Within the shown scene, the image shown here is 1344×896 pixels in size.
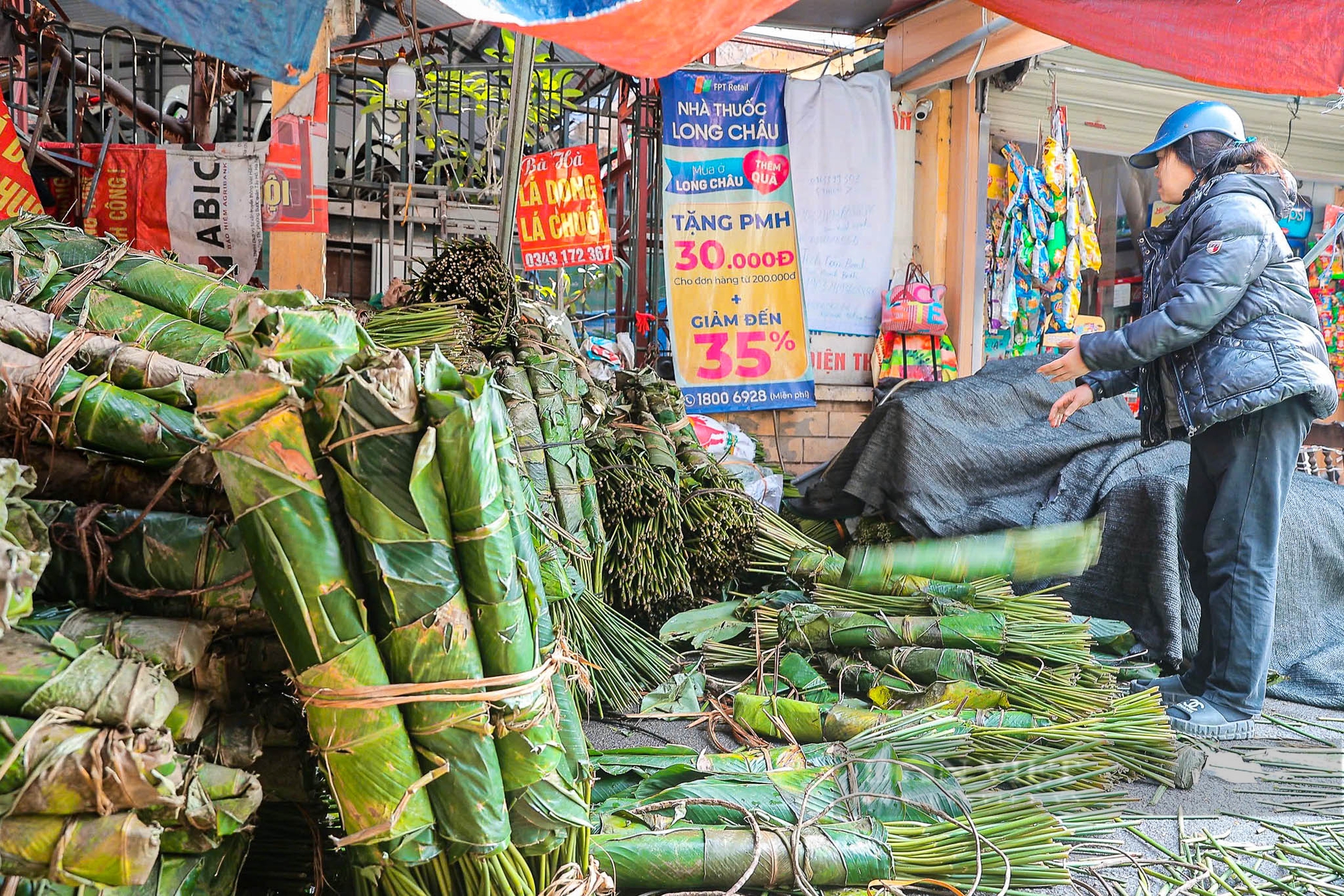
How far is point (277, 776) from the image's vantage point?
58.6 inches

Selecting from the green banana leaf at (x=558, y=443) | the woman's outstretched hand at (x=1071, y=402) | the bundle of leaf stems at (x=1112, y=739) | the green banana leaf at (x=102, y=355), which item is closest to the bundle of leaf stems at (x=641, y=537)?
the green banana leaf at (x=558, y=443)

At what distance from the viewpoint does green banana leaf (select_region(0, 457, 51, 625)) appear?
3.34 feet

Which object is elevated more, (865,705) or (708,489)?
(708,489)

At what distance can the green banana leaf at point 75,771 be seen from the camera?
1.04m

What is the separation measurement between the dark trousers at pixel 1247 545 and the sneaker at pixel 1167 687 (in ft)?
0.28

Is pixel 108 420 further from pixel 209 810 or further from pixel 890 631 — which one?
pixel 890 631

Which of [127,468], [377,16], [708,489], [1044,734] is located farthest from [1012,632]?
[377,16]

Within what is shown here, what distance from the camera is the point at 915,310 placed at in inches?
225

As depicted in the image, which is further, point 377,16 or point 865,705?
point 377,16

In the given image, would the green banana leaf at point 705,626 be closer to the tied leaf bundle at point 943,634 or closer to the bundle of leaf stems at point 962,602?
the tied leaf bundle at point 943,634

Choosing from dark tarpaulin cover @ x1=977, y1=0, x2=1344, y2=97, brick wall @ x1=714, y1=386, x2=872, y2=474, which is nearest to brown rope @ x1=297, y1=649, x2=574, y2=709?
dark tarpaulin cover @ x1=977, y1=0, x2=1344, y2=97

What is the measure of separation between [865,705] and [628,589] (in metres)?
0.92

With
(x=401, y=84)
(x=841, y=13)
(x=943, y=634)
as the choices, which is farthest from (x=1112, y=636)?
(x=401, y=84)

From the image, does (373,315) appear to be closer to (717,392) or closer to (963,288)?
(717,392)
